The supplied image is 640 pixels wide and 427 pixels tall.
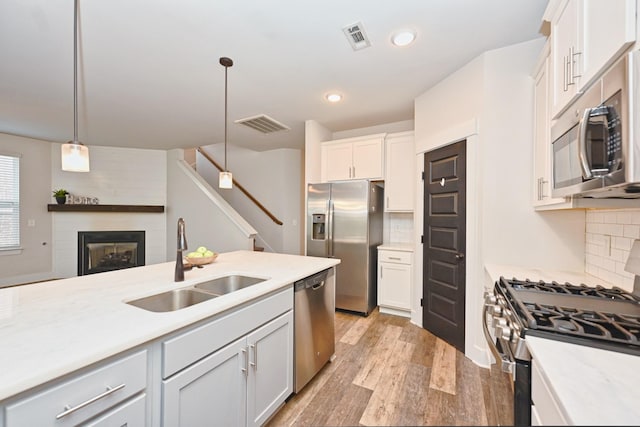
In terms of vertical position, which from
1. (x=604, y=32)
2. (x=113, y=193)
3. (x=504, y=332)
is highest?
(x=604, y=32)

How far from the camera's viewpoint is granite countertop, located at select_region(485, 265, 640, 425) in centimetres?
54

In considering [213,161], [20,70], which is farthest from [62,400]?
[213,161]

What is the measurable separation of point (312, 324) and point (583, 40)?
2176 millimetres

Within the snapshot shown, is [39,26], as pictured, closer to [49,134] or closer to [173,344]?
[173,344]

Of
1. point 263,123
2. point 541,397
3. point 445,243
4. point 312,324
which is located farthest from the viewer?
point 263,123

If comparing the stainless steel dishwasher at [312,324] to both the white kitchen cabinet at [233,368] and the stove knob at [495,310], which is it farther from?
the stove knob at [495,310]

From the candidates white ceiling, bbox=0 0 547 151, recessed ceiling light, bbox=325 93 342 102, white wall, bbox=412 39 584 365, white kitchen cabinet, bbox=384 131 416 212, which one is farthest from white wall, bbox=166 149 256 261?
white wall, bbox=412 39 584 365

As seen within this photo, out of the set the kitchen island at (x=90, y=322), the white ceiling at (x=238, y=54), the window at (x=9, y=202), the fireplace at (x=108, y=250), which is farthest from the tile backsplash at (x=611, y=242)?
the window at (x=9, y=202)

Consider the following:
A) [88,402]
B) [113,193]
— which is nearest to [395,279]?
[88,402]

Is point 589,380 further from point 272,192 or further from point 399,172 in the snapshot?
point 272,192

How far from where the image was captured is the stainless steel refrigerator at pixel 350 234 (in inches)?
131

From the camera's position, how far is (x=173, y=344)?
104cm

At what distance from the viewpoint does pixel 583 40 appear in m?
1.19

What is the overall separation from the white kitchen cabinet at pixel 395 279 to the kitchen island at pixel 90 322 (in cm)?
188
